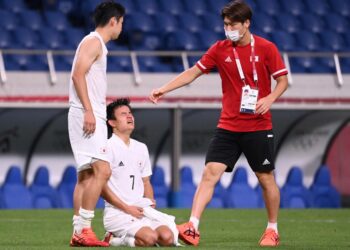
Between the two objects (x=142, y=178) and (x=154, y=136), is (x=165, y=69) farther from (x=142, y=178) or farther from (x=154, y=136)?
(x=142, y=178)

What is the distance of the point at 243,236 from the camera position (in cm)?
1193

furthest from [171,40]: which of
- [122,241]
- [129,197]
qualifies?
[122,241]

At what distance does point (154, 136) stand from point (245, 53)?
10775 millimetres

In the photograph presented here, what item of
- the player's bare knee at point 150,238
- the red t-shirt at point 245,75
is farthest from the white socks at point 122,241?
the red t-shirt at point 245,75

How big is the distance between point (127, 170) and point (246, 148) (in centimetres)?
121

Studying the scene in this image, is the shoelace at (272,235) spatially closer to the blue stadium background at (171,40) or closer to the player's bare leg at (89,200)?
the player's bare leg at (89,200)

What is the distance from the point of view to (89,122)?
9805 millimetres

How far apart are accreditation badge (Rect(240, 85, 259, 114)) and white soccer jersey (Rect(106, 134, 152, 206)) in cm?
101

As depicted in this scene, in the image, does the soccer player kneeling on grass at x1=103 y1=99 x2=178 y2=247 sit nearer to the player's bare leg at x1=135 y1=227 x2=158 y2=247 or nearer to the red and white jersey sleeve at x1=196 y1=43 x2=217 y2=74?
the player's bare leg at x1=135 y1=227 x2=158 y2=247

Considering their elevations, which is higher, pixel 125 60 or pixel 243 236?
pixel 125 60

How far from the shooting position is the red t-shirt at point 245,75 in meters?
10.6

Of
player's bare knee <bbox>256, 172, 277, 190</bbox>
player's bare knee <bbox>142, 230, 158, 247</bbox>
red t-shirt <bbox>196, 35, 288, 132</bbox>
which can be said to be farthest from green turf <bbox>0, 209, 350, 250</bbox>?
red t-shirt <bbox>196, 35, 288, 132</bbox>

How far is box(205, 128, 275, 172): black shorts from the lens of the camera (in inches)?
420

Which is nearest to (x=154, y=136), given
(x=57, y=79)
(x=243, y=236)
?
(x=57, y=79)
